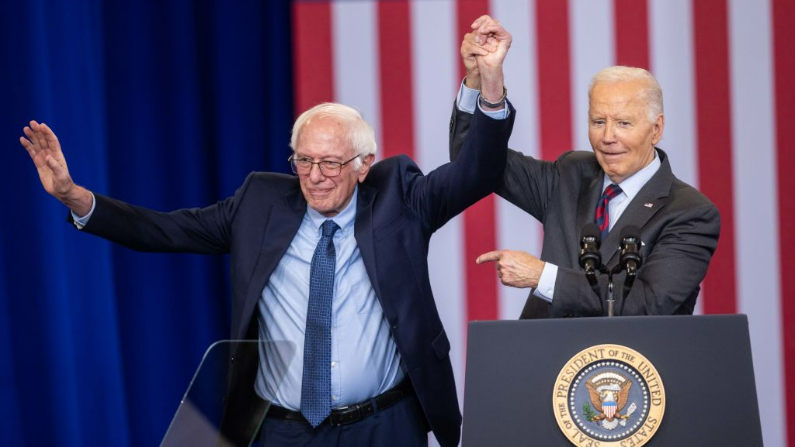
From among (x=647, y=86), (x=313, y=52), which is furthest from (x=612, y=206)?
(x=313, y=52)

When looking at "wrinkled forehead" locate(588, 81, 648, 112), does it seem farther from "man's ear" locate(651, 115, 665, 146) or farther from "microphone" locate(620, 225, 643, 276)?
"microphone" locate(620, 225, 643, 276)

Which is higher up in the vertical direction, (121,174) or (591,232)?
(121,174)

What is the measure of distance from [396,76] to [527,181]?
1463mm

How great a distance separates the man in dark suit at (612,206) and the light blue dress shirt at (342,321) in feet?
1.22

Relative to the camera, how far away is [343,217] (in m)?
2.62

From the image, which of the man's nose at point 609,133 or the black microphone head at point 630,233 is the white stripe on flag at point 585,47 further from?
the black microphone head at point 630,233

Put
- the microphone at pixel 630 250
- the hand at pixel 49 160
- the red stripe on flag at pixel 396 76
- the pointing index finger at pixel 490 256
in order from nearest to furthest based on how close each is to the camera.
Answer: the microphone at pixel 630 250, the pointing index finger at pixel 490 256, the hand at pixel 49 160, the red stripe on flag at pixel 396 76

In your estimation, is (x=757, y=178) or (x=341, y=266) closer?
(x=341, y=266)

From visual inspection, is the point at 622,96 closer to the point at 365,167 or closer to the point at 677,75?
the point at 365,167

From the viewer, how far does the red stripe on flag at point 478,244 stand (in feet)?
13.0

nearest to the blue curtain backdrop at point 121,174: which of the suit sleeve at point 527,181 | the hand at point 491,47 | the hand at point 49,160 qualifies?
the hand at point 49,160

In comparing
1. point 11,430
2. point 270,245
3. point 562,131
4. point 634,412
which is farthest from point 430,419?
point 562,131

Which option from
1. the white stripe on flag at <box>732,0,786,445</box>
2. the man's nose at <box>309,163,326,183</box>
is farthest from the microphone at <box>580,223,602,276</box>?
the white stripe on flag at <box>732,0,786,445</box>

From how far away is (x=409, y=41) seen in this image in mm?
4004
